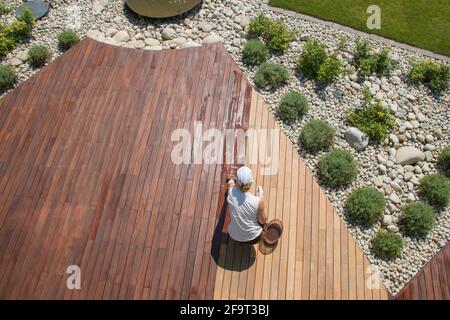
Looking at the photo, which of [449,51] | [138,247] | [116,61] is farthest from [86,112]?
[449,51]

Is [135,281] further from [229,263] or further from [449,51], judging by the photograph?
[449,51]

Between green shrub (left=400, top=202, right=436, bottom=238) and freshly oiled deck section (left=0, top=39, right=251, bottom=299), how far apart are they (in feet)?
11.0

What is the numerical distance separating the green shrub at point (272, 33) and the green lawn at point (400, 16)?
0.92m

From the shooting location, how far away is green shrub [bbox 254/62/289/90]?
9102mm

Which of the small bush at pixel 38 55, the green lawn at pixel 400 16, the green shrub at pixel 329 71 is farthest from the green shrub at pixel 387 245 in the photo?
the small bush at pixel 38 55

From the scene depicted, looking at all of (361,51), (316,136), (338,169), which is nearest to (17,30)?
(316,136)

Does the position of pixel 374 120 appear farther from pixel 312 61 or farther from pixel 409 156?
pixel 312 61

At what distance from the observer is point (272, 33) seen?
980 centimetres

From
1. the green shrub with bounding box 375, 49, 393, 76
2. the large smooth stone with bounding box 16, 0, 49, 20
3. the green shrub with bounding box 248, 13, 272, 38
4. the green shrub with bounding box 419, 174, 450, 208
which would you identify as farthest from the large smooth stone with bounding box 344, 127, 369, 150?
the large smooth stone with bounding box 16, 0, 49, 20

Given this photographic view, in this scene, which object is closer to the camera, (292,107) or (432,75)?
(292,107)

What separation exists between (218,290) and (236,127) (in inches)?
130

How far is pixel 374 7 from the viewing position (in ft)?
34.9

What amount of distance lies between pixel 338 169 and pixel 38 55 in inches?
287

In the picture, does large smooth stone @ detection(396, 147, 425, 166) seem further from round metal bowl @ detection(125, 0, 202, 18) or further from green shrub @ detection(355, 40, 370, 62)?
round metal bowl @ detection(125, 0, 202, 18)
